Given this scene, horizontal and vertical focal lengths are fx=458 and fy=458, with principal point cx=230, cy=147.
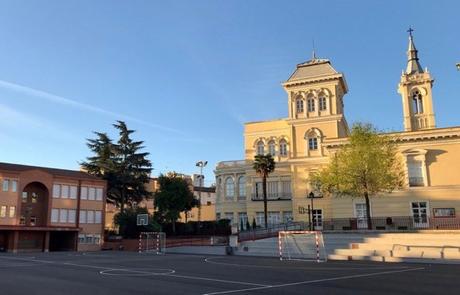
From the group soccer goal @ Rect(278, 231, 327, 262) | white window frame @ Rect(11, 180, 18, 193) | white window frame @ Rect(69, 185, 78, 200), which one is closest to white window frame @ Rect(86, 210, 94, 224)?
white window frame @ Rect(69, 185, 78, 200)

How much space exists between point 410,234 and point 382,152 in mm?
12052

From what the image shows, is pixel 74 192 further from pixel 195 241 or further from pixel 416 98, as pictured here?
pixel 416 98

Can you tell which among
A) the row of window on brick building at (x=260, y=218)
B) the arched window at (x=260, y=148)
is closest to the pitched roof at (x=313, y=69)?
the arched window at (x=260, y=148)

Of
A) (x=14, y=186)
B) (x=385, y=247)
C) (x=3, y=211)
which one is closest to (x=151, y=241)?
(x=3, y=211)

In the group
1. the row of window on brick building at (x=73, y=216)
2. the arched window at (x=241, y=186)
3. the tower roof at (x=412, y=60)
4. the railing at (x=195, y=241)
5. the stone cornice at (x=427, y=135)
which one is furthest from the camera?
the tower roof at (x=412, y=60)

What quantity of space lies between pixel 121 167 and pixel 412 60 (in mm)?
54164

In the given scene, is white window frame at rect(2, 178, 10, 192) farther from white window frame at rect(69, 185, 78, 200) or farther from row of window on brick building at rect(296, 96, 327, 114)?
row of window on brick building at rect(296, 96, 327, 114)

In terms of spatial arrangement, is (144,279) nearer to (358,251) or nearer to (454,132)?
(358,251)

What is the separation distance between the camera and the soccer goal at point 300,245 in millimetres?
31922

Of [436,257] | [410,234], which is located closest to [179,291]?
[436,257]

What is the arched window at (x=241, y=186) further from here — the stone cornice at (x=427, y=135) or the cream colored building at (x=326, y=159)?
the stone cornice at (x=427, y=135)

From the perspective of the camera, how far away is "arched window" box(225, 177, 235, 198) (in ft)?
234

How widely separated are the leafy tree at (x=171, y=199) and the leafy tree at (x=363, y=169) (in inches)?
803

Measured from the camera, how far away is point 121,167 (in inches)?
2800
